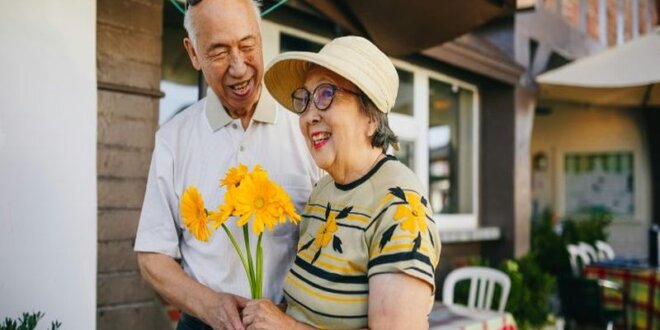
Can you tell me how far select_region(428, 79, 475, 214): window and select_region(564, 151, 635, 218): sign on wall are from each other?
4549 mm

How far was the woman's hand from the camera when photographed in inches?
48.4

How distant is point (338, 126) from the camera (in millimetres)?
1293

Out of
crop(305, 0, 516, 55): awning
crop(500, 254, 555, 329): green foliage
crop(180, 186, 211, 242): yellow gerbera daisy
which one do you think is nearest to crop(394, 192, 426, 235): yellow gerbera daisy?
crop(180, 186, 211, 242): yellow gerbera daisy

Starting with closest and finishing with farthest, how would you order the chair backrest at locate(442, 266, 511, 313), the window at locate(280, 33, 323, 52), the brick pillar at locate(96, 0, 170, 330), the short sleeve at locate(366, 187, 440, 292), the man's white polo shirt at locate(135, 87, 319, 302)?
the short sleeve at locate(366, 187, 440, 292), the man's white polo shirt at locate(135, 87, 319, 302), the brick pillar at locate(96, 0, 170, 330), the window at locate(280, 33, 323, 52), the chair backrest at locate(442, 266, 511, 313)

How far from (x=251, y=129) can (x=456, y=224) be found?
420cm

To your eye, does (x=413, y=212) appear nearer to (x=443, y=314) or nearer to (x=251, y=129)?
(x=251, y=129)

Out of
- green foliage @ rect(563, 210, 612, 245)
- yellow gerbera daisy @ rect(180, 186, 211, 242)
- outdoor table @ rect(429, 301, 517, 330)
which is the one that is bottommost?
outdoor table @ rect(429, 301, 517, 330)

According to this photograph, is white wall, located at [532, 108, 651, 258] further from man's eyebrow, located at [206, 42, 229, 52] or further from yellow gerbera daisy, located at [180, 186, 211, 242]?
yellow gerbera daisy, located at [180, 186, 211, 242]

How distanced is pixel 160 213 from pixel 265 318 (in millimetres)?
465

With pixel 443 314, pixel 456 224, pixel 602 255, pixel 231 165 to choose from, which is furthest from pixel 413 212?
pixel 602 255

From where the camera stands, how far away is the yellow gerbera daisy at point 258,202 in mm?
1184

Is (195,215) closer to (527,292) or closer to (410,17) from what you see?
(410,17)

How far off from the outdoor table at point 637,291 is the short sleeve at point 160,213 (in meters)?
4.25

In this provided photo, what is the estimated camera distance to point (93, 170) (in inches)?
86.1
